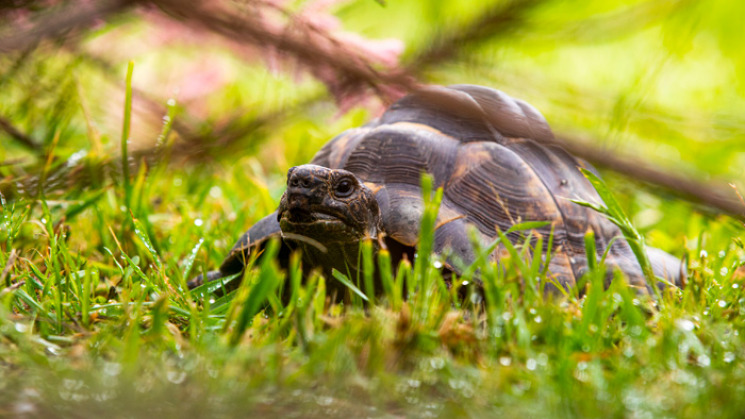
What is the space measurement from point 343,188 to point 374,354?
2.34 feet

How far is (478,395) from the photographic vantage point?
947 mm

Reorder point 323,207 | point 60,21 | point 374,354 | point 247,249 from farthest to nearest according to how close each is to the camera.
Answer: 1. point 247,249
2. point 323,207
3. point 374,354
4. point 60,21

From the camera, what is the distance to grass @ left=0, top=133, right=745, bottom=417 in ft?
2.90

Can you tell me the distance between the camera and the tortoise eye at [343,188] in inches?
64.9

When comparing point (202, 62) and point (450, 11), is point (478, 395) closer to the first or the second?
point (450, 11)

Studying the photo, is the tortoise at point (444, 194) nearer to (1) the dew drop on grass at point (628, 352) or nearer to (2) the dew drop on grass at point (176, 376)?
(1) the dew drop on grass at point (628, 352)

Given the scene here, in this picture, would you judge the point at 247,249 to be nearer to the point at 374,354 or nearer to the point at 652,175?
the point at 374,354

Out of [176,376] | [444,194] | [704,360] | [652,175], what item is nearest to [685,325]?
[704,360]

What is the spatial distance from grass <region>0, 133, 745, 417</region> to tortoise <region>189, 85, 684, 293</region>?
0.26 meters

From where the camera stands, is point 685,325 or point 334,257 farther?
point 334,257

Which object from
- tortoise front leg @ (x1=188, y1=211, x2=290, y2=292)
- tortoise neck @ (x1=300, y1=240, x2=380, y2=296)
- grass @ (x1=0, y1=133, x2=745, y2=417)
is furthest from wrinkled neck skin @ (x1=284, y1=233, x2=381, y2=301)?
grass @ (x1=0, y1=133, x2=745, y2=417)

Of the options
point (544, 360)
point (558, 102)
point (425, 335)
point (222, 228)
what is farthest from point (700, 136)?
point (222, 228)

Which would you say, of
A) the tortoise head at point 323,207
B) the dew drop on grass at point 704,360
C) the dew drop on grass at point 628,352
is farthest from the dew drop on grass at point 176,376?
the dew drop on grass at point 704,360

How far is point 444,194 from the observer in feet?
6.12
